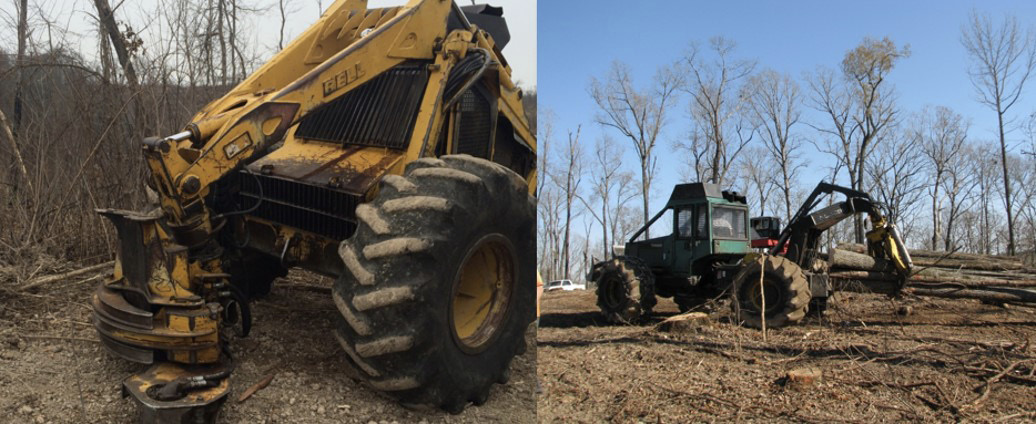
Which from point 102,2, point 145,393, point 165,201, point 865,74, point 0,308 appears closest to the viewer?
point 145,393

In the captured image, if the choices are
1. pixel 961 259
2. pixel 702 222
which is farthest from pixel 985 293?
pixel 702 222

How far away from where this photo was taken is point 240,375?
3.22 meters

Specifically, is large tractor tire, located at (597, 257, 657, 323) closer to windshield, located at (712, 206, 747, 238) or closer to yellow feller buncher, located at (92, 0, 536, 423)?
windshield, located at (712, 206, 747, 238)

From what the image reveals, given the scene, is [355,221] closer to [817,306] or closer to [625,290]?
[625,290]

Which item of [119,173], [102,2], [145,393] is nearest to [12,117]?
[119,173]

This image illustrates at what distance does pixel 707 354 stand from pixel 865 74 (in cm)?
222

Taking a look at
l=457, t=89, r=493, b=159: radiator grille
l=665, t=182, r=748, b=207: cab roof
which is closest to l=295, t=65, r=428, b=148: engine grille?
l=457, t=89, r=493, b=159: radiator grille

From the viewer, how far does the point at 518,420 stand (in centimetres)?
320

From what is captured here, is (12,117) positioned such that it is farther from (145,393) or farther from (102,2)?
(145,393)

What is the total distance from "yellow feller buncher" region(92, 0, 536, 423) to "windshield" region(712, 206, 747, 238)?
3587mm

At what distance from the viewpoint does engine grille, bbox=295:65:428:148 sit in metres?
3.86

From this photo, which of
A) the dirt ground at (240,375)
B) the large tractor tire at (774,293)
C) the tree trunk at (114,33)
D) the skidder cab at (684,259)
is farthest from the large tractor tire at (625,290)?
the tree trunk at (114,33)

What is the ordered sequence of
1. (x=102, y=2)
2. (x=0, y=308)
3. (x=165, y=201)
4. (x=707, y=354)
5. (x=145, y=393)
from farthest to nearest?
(x=102, y=2) → (x=707, y=354) → (x=0, y=308) → (x=165, y=201) → (x=145, y=393)

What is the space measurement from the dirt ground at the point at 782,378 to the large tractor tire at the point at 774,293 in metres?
0.81
